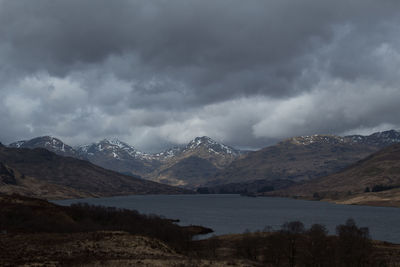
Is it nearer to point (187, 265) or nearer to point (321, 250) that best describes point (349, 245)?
point (321, 250)

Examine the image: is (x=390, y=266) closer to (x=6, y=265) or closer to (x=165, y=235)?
(x=165, y=235)

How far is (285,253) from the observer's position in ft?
330

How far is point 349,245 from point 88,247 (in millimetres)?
61228

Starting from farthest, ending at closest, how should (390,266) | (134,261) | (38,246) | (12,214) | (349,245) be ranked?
1. (12,214)
2. (390,266)
3. (349,245)
4. (38,246)
5. (134,261)

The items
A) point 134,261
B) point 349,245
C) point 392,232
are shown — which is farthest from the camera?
point 392,232

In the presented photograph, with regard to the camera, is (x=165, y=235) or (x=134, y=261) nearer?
(x=134, y=261)

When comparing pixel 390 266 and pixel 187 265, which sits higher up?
pixel 187 265

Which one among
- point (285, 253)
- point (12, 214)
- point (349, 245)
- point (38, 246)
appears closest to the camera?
point (38, 246)

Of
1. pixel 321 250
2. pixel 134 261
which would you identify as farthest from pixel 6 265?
pixel 321 250

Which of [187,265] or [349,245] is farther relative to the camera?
[349,245]

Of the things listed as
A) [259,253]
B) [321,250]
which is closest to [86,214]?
[259,253]

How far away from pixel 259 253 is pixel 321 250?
3507cm

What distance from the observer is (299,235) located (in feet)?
339

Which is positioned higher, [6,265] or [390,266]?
[6,265]
